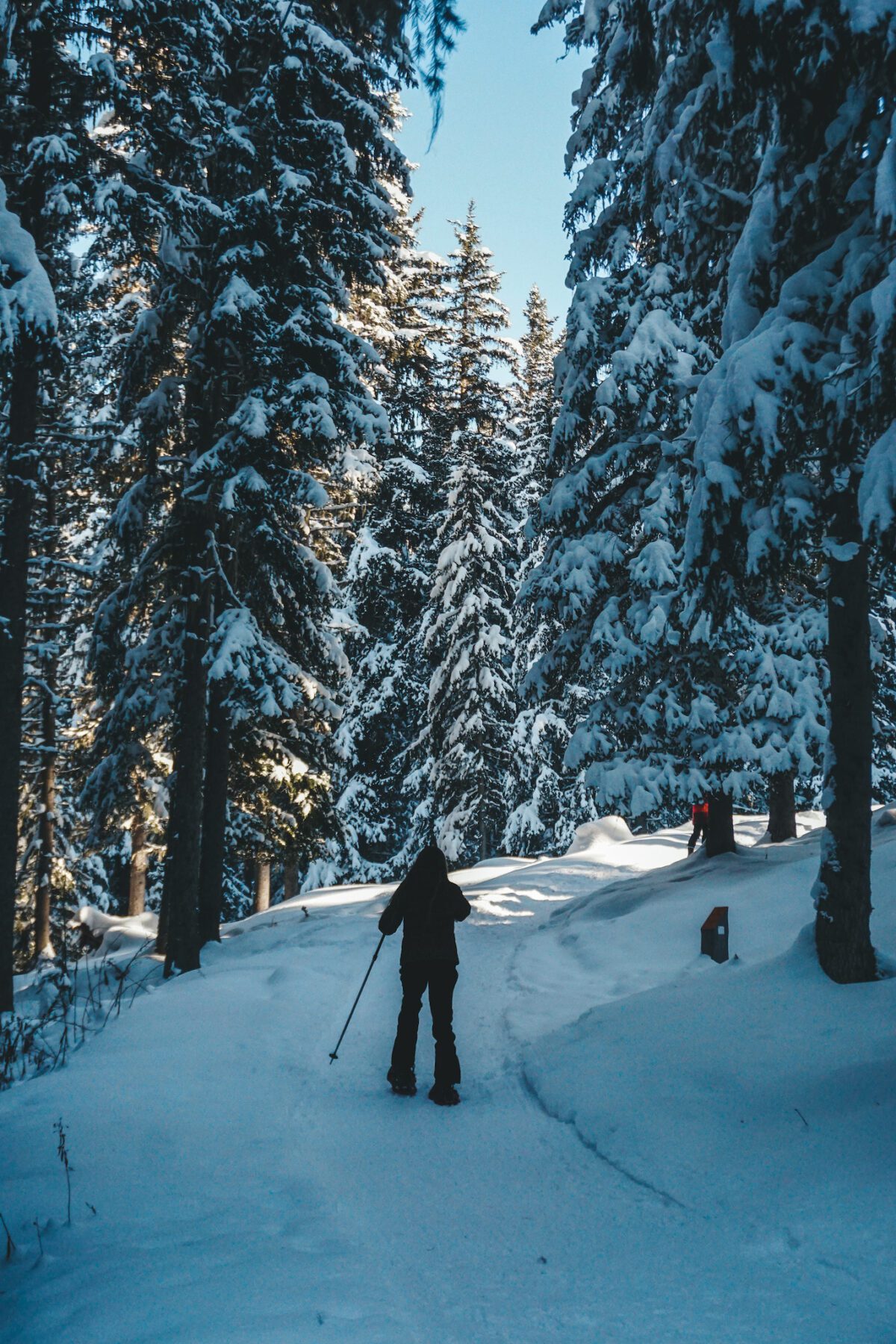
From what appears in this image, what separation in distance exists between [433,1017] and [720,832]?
8.65 m

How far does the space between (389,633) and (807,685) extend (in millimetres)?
17007

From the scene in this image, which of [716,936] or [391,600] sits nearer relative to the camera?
[716,936]

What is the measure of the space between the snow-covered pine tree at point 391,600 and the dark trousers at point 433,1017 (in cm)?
1720

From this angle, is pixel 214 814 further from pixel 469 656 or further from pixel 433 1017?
pixel 469 656

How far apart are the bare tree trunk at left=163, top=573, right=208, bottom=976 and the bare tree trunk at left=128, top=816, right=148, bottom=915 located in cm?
859

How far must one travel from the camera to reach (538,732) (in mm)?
24328

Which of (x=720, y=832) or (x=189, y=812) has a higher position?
(x=189, y=812)

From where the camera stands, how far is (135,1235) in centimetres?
352

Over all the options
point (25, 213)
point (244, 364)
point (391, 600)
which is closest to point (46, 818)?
point (391, 600)

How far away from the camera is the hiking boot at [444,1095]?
5695 mm

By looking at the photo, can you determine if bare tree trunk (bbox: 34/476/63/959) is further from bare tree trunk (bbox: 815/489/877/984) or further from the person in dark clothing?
bare tree trunk (bbox: 815/489/877/984)

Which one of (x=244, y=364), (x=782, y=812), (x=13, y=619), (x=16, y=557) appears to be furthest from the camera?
(x=782, y=812)

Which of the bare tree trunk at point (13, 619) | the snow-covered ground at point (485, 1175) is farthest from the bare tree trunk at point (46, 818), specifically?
the snow-covered ground at point (485, 1175)

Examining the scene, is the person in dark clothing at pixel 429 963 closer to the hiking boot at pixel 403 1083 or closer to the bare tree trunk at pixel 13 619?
the hiking boot at pixel 403 1083
